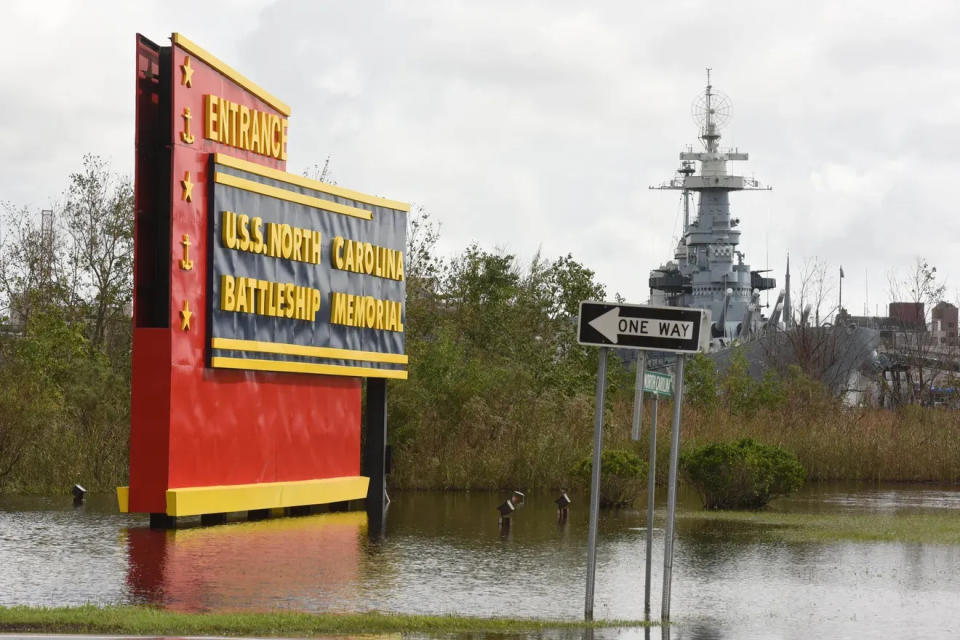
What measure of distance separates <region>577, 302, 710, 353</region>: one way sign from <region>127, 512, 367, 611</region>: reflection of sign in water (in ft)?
13.1

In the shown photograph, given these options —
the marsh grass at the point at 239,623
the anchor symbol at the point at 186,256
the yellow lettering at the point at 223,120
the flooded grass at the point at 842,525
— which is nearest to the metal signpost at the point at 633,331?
the marsh grass at the point at 239,623

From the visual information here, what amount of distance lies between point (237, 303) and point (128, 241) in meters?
26.4

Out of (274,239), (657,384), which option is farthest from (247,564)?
(274,239)

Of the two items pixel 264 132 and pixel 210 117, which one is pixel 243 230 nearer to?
pixel 210 117

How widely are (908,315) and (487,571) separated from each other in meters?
64.5

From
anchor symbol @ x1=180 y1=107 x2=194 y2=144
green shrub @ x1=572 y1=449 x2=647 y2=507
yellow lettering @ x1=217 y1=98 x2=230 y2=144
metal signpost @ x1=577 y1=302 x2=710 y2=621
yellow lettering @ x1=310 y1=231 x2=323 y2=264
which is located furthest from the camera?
green shrub @ x1=572 y1=449 x2=647 y2=507

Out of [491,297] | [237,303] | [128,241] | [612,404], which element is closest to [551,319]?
[491,297]

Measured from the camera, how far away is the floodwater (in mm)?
14469

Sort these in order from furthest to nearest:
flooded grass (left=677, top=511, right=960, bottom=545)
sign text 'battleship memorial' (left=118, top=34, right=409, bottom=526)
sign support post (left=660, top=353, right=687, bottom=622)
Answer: sign text 'battleship memorial' (left=118, top=34, right=409, bottom=526) < flooded grass (left=677, top=511, right=960, bottom=545) < sign support post (left=660, top=353, right=687, bottom=622)

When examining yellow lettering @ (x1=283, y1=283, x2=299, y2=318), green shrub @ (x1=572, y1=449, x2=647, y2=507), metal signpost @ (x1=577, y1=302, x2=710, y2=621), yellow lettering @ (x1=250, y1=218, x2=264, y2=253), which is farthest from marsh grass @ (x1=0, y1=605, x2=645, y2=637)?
green shrub @ (x1=572, y1=449, x2=647, y2=507)

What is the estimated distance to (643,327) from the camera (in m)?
13.4

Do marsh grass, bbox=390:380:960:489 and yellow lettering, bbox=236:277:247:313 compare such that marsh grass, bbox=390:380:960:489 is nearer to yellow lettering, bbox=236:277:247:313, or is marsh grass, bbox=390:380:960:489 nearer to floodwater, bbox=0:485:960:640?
floodwater, bbox=0:485:960:640

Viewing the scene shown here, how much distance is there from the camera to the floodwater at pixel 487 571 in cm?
1447

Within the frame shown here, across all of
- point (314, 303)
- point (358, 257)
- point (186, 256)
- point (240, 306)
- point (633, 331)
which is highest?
point (358, 257)
